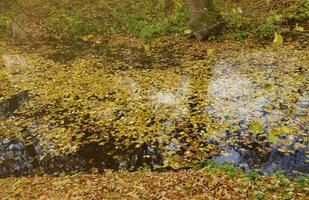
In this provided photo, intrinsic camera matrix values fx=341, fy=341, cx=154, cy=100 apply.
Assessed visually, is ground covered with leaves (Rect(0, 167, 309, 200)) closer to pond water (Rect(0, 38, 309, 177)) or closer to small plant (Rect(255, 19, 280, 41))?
pond water (Rect(0, 38, 309, 177))

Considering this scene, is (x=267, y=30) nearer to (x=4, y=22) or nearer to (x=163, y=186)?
(x=163, y=186)

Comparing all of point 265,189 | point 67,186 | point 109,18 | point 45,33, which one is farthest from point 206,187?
point 45,33

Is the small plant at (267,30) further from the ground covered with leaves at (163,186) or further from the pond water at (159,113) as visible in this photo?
the ground covered with leaves at (163,186)

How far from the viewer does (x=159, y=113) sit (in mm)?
9766

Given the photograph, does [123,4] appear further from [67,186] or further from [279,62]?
[67,186]

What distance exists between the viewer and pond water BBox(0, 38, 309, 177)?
7814 millimetres

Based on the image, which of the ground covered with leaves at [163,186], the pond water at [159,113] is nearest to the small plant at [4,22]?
the pond water at [159,113]

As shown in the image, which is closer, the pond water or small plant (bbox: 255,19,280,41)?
the pond water

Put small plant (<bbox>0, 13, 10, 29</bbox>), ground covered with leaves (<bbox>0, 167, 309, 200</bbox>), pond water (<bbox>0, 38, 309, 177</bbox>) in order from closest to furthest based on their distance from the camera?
ground covered with leaves (<bbox>0, 167, 309, 200</bbox>) < pond water (<bbox>0, 38, 309, 177</bbox>) < small plant (<bbox>0, 13, 10, 29</bbox>)

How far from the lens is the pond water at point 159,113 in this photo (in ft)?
25.6

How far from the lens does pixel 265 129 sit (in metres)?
8.17

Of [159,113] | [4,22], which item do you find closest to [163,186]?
[159,113]

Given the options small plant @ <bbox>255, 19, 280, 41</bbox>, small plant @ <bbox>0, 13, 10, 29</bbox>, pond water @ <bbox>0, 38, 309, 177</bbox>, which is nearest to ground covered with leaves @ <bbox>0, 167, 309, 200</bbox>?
pond water @ <bbox>0, 38, 309, 177</bbox>

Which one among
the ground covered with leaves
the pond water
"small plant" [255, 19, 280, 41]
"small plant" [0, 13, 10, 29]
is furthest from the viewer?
"small plant" [0, 13, 10, 29]
